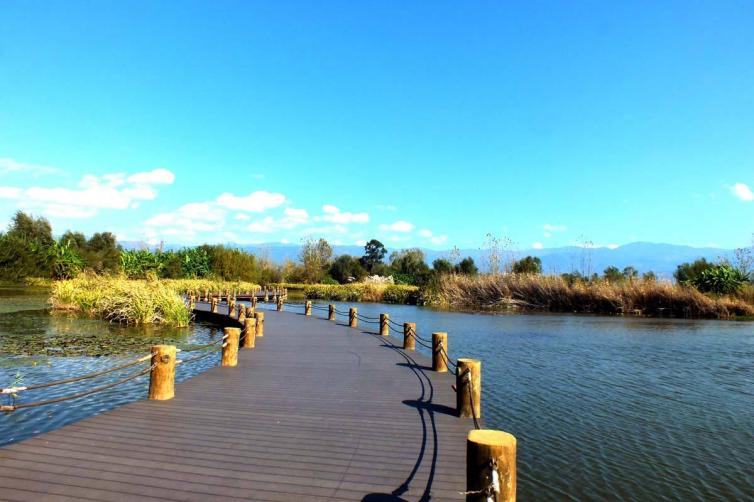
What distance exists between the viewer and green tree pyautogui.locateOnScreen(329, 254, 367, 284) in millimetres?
54469

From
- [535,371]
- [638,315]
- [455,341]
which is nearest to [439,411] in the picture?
[535,371]

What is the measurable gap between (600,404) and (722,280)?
24.7 meters

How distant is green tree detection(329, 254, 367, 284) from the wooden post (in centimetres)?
4717

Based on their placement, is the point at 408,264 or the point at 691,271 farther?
the point at 408,264

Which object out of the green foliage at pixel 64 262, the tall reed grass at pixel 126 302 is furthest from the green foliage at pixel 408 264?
the tall reed grass at pixel 126 302

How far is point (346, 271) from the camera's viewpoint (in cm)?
5534

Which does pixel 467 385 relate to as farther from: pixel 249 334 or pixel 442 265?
pixel 442 265

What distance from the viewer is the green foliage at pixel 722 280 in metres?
26.7

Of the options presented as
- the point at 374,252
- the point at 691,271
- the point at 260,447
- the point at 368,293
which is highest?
the point at 374,252

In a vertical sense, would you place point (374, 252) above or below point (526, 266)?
above

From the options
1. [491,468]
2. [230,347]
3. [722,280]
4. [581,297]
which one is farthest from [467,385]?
[722,280]

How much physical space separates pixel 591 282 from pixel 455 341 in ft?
55.5

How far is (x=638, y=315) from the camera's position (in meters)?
25.3

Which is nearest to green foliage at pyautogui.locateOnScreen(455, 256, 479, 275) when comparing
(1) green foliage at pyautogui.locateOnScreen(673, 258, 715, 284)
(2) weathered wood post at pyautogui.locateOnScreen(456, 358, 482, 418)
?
(1) green foliage at pyautogui.locateOnScreen(673, 258, 715, 284)
